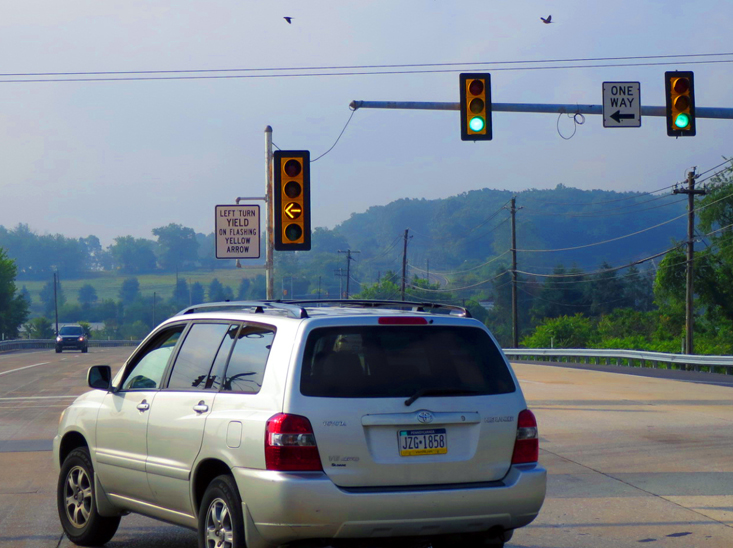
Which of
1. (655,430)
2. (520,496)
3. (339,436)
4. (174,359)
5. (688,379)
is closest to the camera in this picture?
(339,436)

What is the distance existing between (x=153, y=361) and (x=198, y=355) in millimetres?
672

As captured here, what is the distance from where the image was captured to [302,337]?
5219 mm

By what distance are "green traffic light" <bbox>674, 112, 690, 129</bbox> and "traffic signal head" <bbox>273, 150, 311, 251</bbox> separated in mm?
6819

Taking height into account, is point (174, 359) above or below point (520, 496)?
above

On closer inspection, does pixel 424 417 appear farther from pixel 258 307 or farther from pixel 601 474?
pixel 601 474

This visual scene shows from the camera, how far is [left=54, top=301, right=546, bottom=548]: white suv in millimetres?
4984

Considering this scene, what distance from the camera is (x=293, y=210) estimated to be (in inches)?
610

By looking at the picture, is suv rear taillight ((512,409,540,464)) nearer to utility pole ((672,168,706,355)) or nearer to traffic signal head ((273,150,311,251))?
traffic signal head ((273,150,311,251))

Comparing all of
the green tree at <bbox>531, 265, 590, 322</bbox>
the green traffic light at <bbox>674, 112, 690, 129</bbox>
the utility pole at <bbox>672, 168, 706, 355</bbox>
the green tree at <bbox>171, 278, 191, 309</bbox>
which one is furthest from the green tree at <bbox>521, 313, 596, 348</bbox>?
the green tree at <bbox>171, 278, 191, 309</bbox>

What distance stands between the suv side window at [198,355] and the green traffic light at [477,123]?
36.9 ft

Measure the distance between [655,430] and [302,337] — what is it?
941cm

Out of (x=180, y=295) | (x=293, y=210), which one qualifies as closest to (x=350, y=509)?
(x=293, y=210)

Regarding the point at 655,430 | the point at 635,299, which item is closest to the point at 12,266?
the point at 635,299

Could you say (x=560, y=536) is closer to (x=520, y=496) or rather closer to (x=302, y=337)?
(x=520, y=496)
